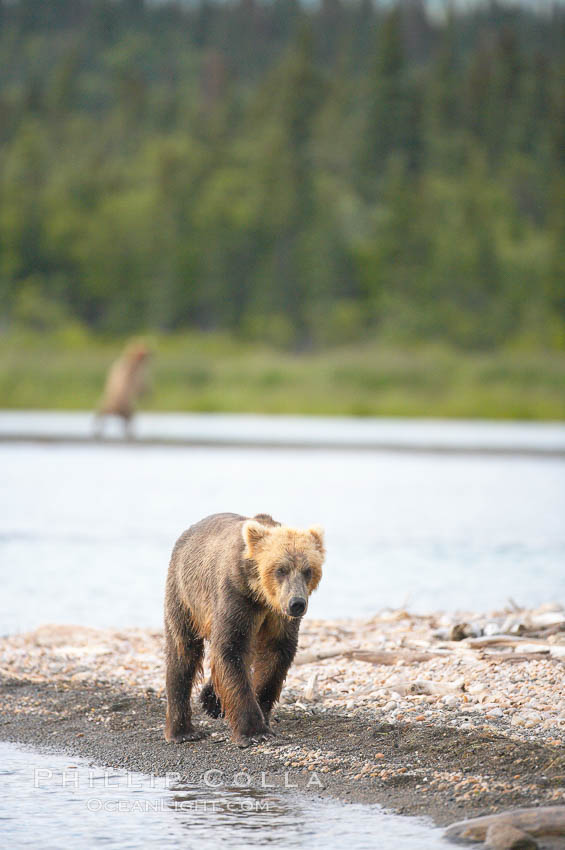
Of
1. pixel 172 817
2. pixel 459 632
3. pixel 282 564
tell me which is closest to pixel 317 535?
pixel 282 564

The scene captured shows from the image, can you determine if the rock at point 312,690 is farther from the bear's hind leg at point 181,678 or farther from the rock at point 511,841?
the rock at point 511,841

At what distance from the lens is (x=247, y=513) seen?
640 inches

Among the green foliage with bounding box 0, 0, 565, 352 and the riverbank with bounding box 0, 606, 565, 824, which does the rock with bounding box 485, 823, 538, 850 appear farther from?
Answer: the green foliage with bounding box 0, 0, 565, 352

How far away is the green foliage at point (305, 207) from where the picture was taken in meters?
58.4

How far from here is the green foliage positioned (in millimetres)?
58438

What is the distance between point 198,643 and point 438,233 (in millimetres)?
55064

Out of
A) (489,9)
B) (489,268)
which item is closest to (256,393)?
(489,268)

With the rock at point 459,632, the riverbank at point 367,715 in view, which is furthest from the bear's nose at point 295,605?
the rock at point 459,632

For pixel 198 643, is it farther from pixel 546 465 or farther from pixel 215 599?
pixel 546 465

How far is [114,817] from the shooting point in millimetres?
5773

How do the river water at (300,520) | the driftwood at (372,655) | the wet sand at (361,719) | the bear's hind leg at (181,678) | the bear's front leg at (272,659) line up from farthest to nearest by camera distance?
the river water at (300,520)
the driftwood at (372,655)
the bear's hind leg at (181,678)
the bear's front leg at (272,659)
the wet sand at (361,719)

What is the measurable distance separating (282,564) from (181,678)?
0.96 m

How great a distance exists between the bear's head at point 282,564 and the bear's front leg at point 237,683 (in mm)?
212

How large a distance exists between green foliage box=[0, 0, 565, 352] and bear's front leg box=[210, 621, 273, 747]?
4672 centimetres
